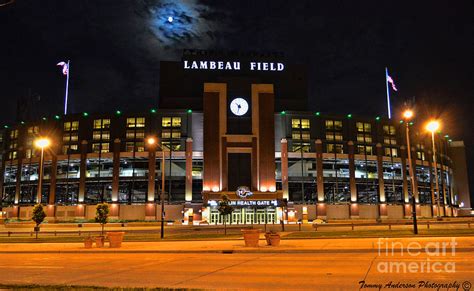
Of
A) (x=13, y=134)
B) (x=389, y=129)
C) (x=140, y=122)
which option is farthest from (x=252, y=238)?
(x=13, y=134)

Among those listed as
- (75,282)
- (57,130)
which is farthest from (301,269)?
(57,130)

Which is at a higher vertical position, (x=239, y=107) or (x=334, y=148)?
(x=239, y=107)

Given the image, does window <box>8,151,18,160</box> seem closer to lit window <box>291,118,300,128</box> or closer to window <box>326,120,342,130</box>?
lit window <box>291,118,300,128</box>

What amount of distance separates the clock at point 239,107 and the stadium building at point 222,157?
218mm

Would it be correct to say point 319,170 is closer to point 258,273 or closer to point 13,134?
point 13,134

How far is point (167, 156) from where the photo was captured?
91.8 m

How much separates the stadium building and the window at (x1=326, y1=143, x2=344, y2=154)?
0.23 metres

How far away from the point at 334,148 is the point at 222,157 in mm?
26894

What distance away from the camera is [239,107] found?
91562 millimetres

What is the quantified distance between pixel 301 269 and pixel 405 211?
88.5 metres

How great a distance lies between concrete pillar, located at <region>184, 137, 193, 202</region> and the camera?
8825 cm

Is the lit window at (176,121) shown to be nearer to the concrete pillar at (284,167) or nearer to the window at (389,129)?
the concrete pillar at (284,167)

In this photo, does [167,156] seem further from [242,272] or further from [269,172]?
[242,272]

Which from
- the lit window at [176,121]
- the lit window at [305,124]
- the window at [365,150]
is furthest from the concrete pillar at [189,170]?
the window at [365,150]
